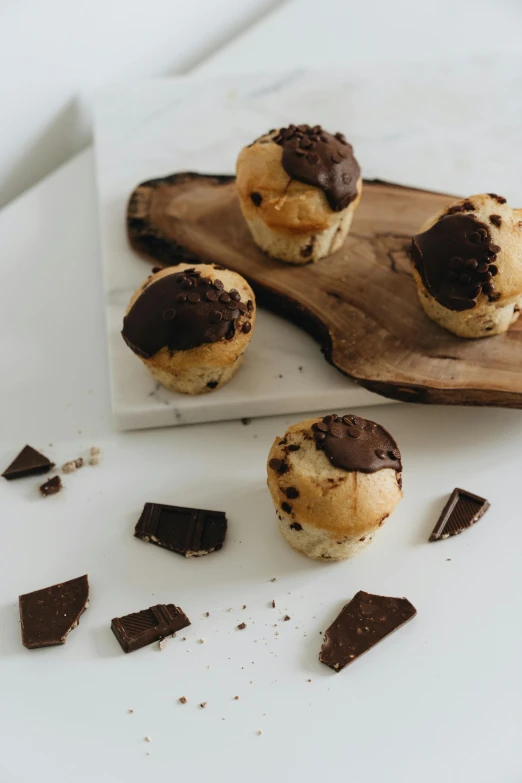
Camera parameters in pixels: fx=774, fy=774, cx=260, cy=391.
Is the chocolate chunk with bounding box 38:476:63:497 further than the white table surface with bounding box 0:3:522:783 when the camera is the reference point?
Yes

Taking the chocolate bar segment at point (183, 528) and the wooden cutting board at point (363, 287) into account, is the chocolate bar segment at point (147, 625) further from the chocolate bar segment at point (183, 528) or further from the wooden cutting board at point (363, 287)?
the wooden cutting board at point (363, 287)

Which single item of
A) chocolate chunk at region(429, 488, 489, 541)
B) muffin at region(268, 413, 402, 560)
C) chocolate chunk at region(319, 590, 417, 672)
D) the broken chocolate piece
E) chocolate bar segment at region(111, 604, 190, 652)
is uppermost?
muffin at region(268, 413, 402, 560)

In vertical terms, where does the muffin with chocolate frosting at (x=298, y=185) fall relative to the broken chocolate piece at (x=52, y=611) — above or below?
above

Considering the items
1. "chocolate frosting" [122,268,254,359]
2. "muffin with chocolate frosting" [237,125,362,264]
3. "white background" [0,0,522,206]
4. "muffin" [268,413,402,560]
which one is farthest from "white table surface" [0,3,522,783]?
"white background" [0,0,522,206]

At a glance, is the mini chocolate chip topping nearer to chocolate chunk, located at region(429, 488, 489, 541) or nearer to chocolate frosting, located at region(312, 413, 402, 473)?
chocolate frosting, located at region(312, 413, 402, 473)

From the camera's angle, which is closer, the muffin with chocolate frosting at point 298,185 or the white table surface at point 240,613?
the white table surface at point 240,613

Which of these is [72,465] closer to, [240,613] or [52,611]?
[52,611]

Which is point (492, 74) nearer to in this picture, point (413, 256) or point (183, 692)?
point (413, 256)

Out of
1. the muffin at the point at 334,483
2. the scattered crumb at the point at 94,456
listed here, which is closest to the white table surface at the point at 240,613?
the scattered crumb at the point at 94,456
